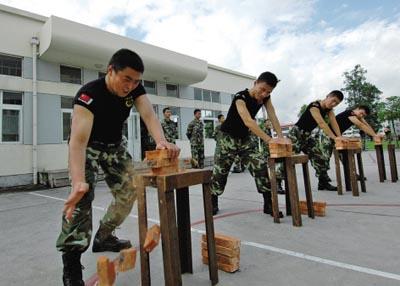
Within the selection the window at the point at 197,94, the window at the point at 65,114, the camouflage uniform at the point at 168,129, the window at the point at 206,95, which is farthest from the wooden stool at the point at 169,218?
the window at the point at 206,95

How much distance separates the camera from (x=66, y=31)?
8.43 meters

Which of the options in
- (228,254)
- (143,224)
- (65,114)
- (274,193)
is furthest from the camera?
(65,114)

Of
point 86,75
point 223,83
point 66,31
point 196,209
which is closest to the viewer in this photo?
point 196,209

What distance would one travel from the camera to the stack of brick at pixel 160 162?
1.62 meters

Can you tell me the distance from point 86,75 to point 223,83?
8243mm

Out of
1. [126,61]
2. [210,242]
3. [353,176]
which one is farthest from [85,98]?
[353,176]

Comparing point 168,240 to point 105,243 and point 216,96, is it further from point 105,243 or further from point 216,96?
point 216,96

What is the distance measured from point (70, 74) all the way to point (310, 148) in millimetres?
8700

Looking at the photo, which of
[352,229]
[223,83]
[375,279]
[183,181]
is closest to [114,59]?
[183,181]

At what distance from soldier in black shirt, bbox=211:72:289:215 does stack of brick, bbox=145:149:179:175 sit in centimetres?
187

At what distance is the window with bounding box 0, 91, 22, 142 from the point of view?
8.19 meters

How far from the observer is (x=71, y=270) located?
5.71 feet

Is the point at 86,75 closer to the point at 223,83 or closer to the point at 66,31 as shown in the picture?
the point at 66,31

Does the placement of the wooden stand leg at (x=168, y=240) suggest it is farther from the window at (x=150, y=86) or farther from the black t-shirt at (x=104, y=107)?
the window at (x=150, y=86)
